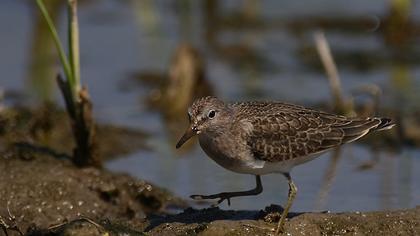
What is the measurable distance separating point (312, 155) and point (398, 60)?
21.3 ft

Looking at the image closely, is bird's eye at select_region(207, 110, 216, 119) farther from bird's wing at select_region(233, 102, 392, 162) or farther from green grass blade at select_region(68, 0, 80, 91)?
green grass blade at select_region(68, 0, 80, 91)

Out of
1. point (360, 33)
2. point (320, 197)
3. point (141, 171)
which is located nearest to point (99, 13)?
→ point (360, 33)

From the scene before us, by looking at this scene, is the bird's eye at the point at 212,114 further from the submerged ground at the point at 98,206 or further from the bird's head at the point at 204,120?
the submerged ground at the point at 98,206

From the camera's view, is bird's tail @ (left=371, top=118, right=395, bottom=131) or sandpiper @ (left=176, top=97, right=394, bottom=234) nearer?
sandpiper @ (left=176, top=97, right=394, bottom=234)

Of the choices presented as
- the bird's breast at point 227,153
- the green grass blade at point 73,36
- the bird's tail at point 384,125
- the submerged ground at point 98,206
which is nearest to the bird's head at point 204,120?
the bird's breast at point 227,153

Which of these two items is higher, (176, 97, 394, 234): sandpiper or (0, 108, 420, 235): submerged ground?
(176, 97, 394, 234): sandpiper

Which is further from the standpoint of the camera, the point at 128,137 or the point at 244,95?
the point at 244,95

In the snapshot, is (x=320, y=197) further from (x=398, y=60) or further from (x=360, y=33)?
(x=360, y=33)

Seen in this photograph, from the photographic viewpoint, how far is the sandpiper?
8336mm

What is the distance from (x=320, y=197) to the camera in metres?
10.0

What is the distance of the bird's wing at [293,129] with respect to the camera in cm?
841

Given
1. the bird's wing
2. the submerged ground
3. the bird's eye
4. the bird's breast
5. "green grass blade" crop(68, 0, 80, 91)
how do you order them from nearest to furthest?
1. the submerged ground
2. the bird's breast
3. the bird's wing
4. the bird's eye
5. "green grass blade" crop(68, 0, 80, 91)

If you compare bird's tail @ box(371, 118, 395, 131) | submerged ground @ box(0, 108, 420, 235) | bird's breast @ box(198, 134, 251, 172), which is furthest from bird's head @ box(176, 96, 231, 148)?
bird's tail @ box(371, 118, 395, 131)

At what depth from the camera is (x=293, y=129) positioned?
8.63m
